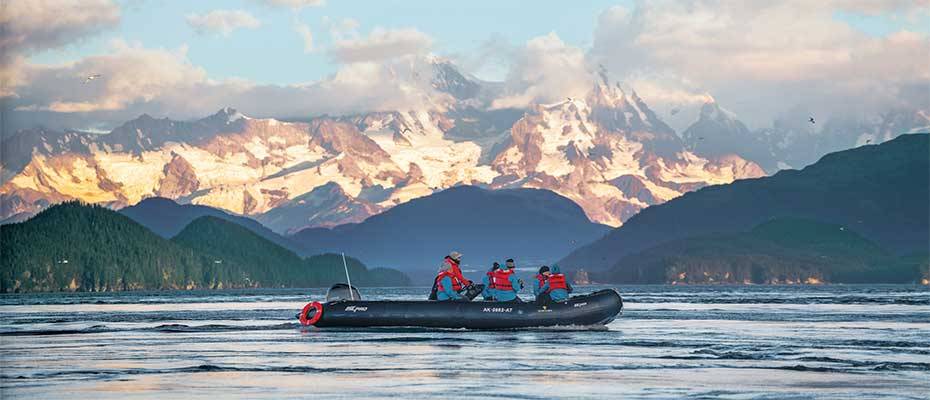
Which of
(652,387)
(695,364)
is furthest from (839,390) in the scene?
(695,364)

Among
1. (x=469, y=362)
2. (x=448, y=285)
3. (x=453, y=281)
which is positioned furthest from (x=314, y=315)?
(x=469, y=362)

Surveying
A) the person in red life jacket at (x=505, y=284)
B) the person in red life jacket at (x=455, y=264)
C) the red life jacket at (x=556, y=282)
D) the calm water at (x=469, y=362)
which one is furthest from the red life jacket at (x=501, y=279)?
the calm water at (x=469, y=362)

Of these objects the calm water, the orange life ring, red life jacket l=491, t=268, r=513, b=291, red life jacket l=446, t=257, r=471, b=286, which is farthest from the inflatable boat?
red life jacket l=446, t=257, r=471, b=286

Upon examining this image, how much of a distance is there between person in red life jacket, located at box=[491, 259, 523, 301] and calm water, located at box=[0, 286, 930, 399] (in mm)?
2999

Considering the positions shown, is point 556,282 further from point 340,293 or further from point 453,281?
point 340,293

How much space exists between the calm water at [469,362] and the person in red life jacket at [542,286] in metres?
2.06

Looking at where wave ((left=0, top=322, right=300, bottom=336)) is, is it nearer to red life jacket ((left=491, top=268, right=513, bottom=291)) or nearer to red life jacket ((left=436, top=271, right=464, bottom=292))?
red life jacket ((left=436, top=271, right=464, bottom=292))

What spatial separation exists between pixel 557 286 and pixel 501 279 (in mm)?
3603

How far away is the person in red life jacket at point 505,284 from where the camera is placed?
9450 cm

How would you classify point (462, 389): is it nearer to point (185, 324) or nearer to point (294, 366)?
point (294, 366)

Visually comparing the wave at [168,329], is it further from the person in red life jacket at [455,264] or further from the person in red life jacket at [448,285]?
the person in red life jacket at [455,264]

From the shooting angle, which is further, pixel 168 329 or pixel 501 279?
pixel 168 329

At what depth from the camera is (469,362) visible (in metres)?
70.9

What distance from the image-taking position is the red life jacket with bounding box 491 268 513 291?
9450cm
